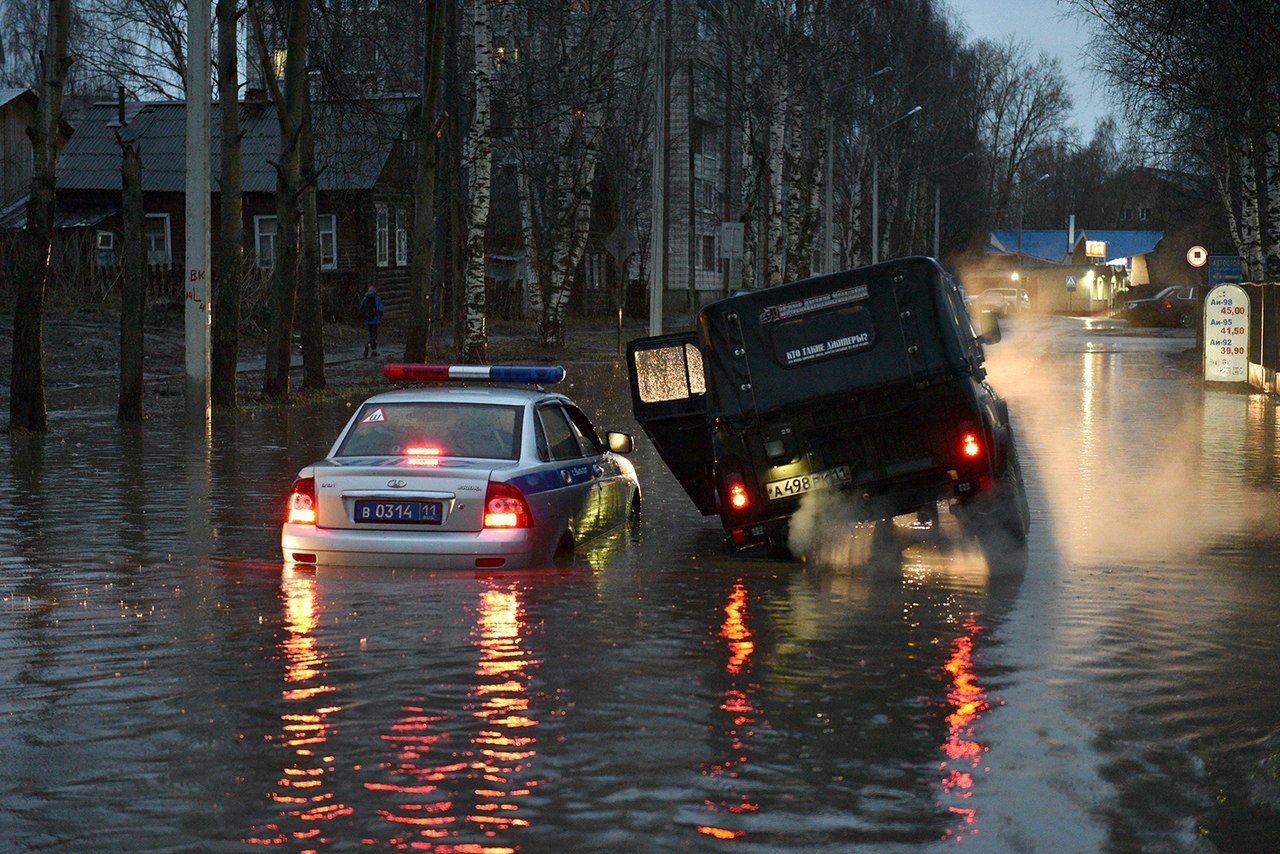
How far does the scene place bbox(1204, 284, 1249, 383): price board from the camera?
105 ft

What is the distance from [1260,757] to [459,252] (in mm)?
35270

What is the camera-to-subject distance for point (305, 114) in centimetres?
2781

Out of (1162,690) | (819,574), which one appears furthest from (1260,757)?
(819,574)

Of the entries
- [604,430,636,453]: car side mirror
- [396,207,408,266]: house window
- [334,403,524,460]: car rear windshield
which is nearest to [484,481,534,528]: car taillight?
[334,403,524,460]: car rear windshield

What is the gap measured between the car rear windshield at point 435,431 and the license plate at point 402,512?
0.61m

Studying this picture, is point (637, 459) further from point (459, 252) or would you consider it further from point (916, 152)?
point (916, 152)

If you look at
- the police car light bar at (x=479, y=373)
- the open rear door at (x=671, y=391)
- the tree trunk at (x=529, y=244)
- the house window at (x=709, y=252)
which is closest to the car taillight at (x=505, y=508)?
the police car light bar at (x=479, y=373)

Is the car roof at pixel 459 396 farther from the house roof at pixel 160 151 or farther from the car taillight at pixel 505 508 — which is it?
the house roof at pixel 160 151

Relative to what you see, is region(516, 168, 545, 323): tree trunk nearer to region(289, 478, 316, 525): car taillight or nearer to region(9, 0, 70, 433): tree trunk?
region(9, 0, 70, 433): tree trunk

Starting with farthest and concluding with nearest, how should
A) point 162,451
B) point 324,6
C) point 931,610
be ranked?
point 324,6, point 162,451, point 931,610

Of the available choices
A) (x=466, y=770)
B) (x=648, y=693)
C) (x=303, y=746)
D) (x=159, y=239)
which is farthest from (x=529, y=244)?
(x=466, y=770)

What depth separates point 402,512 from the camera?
10.0 m

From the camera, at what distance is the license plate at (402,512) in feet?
32.8

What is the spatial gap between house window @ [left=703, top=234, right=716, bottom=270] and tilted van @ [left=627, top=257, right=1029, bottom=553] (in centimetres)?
7086
